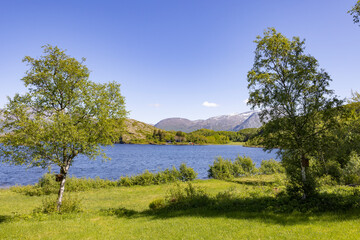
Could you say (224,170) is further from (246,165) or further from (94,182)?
(94,182)

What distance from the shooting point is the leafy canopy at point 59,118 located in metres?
14.3

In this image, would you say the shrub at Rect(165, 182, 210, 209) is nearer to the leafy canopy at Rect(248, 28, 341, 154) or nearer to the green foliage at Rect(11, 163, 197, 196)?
the leafy canopy at Rect(248, 28, 341, 154)

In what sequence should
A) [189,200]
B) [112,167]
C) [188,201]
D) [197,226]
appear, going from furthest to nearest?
1. [112,167]
2. [189,200]
3. [188,201]
4. [197,226]

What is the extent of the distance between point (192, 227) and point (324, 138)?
11759mm

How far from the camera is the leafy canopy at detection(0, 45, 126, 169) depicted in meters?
14.3

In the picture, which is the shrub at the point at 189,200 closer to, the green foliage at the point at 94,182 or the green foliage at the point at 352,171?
the green foliage at the point at 94,182

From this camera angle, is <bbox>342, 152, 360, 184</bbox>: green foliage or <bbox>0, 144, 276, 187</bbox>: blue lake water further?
<bbox>0, 144, 276, 187</bbox>: blue lake water

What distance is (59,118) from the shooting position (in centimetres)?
1452

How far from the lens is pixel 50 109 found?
1597 cm

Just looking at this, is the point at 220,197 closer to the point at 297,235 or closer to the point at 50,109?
the point at 297,235

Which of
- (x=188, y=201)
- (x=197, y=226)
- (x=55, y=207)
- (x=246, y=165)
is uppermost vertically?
(x=55, y=207)

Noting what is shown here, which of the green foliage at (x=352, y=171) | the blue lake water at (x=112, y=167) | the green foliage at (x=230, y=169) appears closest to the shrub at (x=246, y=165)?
the green foliage at (x=230, y=169)

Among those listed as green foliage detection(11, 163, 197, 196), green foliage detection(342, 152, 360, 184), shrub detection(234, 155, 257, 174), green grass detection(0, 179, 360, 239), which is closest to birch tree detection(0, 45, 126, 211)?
green grass detection(0, 179, 360, 239)

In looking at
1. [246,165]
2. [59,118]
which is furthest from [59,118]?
[246,165]
